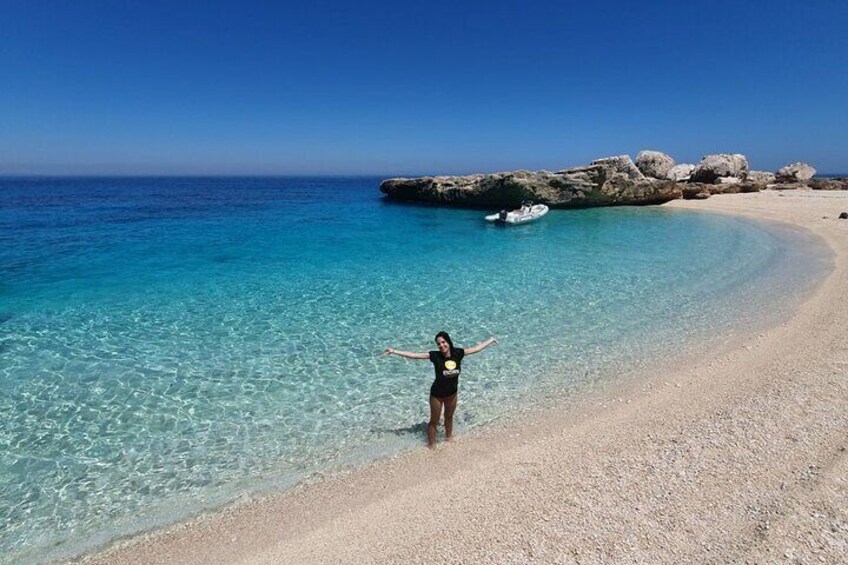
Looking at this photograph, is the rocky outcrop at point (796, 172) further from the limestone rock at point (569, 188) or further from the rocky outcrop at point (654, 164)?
the limestone rock at point (569, 188)

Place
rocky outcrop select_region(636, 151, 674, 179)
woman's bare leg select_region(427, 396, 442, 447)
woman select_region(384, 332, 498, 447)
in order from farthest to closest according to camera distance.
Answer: rocky outcrop select_region(636, 151, 674, 179) < woman's bare leg select_region(427, 396, 442, 447) < woman select_region(384, 332, 498, 447)

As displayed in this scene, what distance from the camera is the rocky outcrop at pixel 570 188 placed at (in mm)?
40875

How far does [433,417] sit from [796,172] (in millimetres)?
92789

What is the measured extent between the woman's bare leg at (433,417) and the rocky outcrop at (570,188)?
3659 centimetres

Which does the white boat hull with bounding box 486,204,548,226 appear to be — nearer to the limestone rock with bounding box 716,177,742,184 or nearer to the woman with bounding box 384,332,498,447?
the woman with bounding box 384,332,498,447

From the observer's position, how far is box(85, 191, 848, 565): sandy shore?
4711 millimetres

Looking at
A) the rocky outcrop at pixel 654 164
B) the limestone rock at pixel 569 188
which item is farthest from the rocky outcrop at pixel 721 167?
the limestone rock at pixel 569 188

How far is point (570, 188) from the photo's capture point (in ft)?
135

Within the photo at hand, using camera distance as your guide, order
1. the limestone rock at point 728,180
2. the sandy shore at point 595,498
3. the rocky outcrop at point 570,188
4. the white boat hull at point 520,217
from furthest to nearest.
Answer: the limestone rock at point 728,180
the rocky outcrop at point 570,188
the white boat hull at point 520,217
the sandy shore at point 595,498

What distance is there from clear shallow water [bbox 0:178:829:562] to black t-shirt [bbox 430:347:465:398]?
1.21m

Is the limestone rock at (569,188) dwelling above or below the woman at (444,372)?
above

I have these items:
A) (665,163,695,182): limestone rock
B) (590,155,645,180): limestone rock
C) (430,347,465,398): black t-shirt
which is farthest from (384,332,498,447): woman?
(665,163,695,182): limestone rock

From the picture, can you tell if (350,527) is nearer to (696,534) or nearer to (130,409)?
(696,534)

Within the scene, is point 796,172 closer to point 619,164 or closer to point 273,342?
point 619,164
